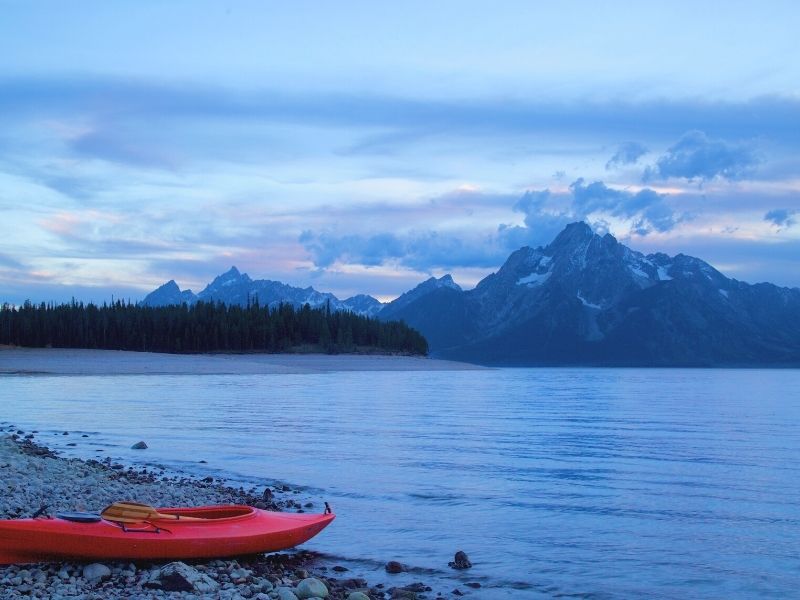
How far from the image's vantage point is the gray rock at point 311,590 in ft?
44.5

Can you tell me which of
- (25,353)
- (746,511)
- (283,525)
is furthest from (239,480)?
(25,353)

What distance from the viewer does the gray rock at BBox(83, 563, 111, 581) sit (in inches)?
545

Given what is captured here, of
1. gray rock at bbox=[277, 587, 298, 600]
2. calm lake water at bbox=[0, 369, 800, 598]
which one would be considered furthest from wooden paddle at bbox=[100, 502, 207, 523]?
calm lake water at bbox=[0, 369, 800, 598]

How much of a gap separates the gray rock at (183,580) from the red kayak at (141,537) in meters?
0.79

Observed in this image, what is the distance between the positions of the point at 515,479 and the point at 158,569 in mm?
14364

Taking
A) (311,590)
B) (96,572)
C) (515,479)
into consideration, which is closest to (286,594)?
(311,590)

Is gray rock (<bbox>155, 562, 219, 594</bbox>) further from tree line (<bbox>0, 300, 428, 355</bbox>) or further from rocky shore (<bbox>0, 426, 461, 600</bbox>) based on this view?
tree line (<bbox>0, 300, 428, 355</bbox>)

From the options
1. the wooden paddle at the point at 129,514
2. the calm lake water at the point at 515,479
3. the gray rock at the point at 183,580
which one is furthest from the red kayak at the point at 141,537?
the calm lake water at the point at 515,479

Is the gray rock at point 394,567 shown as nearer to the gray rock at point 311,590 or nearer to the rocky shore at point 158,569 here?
the rocky shore at point 158,569

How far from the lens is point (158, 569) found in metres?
14.1

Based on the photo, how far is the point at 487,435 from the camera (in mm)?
39062

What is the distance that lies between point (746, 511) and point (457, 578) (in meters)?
9.55

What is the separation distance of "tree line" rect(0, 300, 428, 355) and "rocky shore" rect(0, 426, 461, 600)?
118802 mm

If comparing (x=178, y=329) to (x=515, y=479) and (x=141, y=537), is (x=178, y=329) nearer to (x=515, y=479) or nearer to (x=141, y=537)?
(x=515, y=479)
